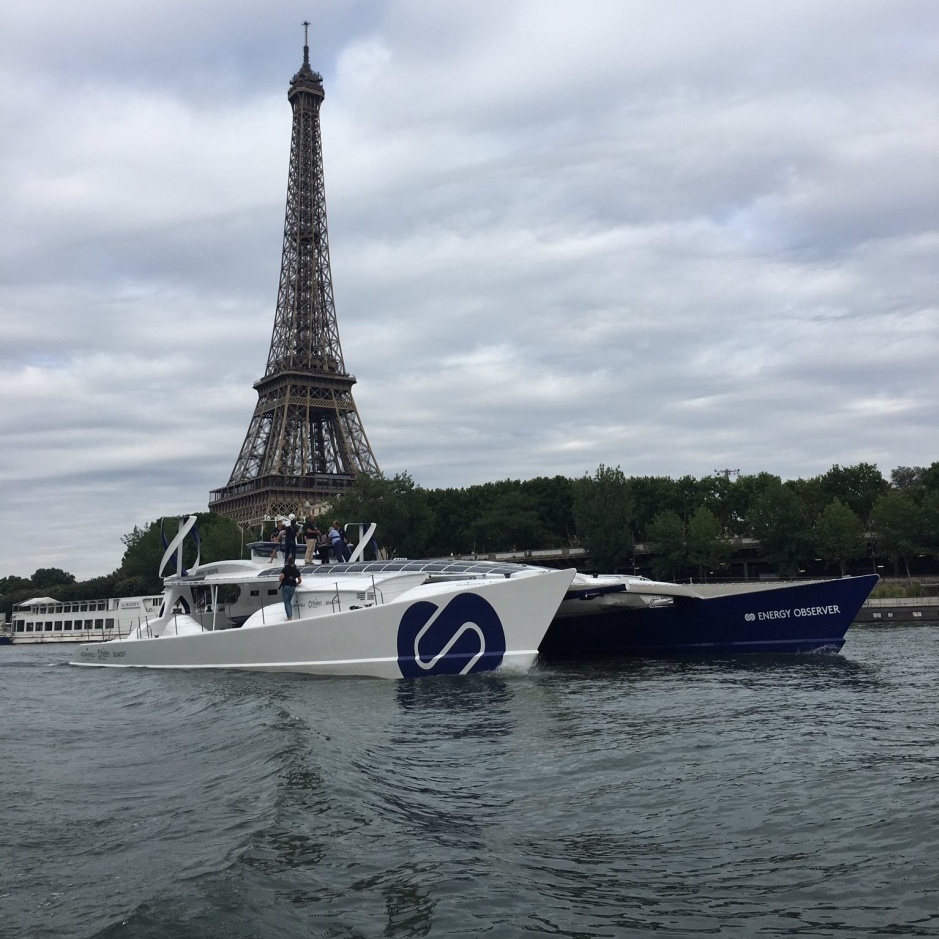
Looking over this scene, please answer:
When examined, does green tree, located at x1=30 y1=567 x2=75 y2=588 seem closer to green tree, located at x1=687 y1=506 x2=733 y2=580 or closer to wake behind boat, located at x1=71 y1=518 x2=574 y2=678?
green tree, located at x1=687 y1=506 x2=733 y2=580

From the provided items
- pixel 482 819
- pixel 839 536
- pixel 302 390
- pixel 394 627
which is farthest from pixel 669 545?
pixel 482 819

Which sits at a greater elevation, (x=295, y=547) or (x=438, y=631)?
(x=295, y=547)

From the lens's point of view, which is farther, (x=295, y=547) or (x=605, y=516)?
(x=605, y=516)

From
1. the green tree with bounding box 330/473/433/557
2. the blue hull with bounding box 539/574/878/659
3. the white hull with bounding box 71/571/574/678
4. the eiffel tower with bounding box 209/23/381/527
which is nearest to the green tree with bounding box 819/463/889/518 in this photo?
the green tree with bounding box 330/473/433/557

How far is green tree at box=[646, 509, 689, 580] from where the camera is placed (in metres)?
73.5

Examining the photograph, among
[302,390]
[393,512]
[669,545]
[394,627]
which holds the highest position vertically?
[302,390]

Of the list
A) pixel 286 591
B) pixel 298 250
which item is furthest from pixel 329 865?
pixel 298 250

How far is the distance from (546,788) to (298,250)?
4322 inches

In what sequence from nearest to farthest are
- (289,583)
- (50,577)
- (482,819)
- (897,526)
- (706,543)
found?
(482,819) → (289,583) → (897,526) → (706,543) → (50,577)

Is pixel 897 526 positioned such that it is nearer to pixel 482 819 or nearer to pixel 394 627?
pixel 394 627

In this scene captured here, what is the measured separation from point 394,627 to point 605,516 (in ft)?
189

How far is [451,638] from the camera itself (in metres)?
19.7

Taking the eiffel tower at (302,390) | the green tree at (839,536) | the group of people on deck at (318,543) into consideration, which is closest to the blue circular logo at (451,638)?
the group of people on deck at (318,543)

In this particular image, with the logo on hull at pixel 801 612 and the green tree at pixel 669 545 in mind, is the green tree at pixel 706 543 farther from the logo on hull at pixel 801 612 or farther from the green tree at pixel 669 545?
the logo on hull at pixel 801 612
